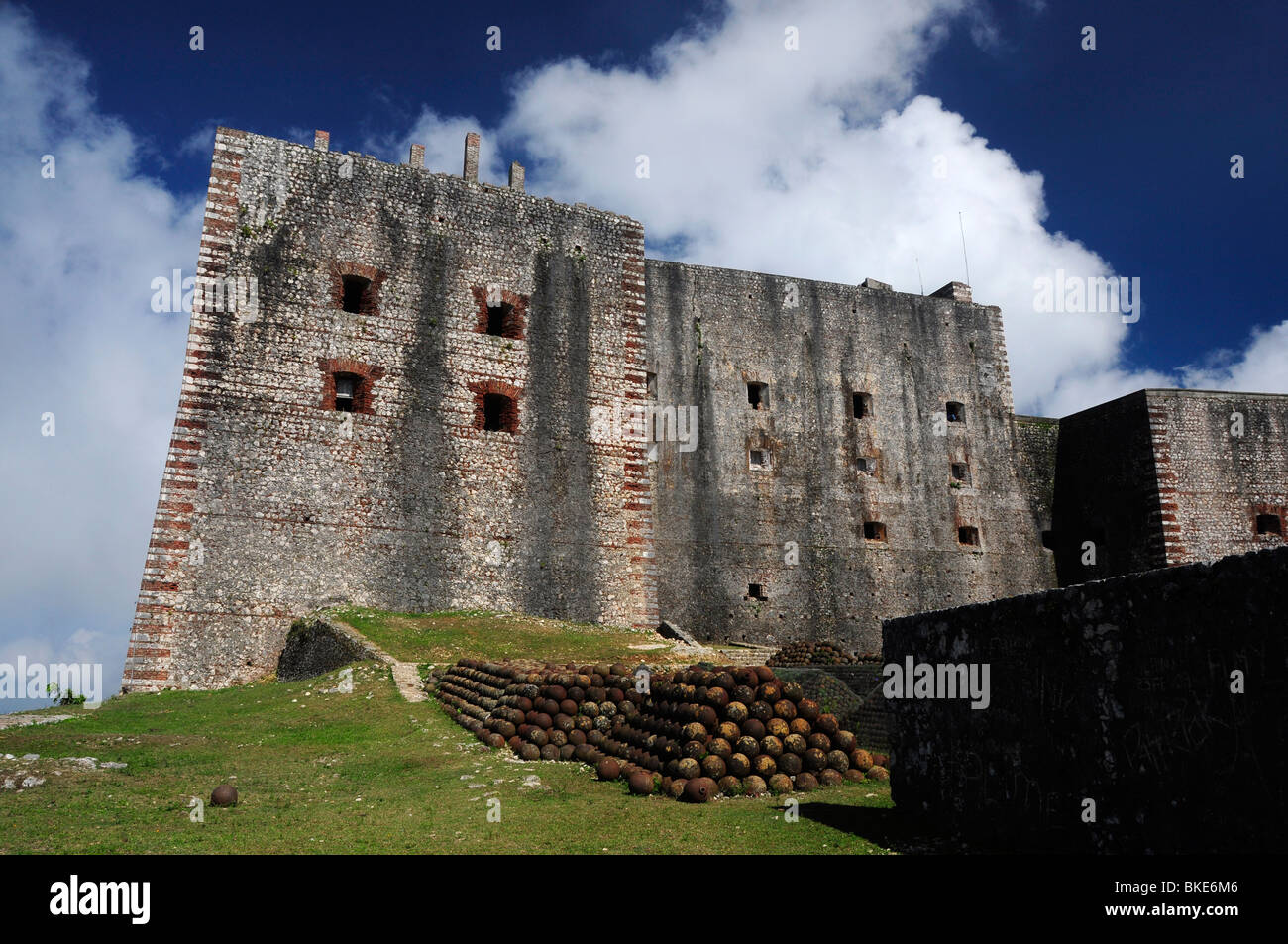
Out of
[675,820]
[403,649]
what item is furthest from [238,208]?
[675,820]

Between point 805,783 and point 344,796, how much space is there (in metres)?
4.02

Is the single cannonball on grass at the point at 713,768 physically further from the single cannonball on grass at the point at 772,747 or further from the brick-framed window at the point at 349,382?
the brick-framed window at the point at 349,382

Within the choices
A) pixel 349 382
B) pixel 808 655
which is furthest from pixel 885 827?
pixel 349 382

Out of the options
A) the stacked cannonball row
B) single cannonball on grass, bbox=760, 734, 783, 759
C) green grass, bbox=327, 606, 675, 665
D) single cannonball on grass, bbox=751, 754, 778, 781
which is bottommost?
single cannonball on grass, bbox=751, 754, 778, 781

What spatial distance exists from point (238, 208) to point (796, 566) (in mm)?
14954

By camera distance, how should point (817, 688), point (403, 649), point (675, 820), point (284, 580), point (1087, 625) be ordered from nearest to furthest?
point (1087, 625)
point (675, 820)
point (817, 688)
point (403, 649)
point (284, 580)

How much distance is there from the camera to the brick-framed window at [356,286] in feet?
59.1

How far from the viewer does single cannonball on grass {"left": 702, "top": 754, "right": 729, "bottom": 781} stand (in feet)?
25.5

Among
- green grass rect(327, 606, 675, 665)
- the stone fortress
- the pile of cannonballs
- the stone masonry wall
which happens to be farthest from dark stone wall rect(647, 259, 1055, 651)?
the pile of cannonballs

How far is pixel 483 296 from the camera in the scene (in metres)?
19.2

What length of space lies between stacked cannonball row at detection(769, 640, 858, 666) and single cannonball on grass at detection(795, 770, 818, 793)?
9.97 meters

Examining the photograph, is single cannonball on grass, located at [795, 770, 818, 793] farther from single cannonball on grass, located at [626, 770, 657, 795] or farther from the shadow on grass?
single cannonball on grass, located at [626, 770, 657, 795]
